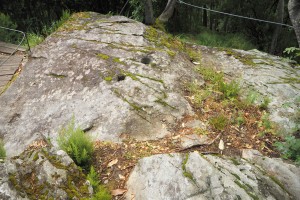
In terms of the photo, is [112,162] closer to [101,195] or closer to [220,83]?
[101,195]

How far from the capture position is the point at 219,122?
139 inches

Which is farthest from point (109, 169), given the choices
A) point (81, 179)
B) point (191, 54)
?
point (191, 54)

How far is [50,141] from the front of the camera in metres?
3.42

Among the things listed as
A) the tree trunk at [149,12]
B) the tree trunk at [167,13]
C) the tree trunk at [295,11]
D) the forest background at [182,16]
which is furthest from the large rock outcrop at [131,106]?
the forest background at [182,16]

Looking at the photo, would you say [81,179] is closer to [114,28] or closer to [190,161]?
[190,161]

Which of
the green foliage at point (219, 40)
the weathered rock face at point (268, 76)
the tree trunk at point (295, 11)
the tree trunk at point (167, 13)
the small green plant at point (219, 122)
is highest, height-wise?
the tree trunk at point (295, 11)

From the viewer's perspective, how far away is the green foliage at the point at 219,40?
820 centimetres

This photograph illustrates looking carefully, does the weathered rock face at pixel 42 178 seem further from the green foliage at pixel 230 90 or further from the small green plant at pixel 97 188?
the green foliage at pixel 230 90

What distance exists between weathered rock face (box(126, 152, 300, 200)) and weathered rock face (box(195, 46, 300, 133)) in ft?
2.79

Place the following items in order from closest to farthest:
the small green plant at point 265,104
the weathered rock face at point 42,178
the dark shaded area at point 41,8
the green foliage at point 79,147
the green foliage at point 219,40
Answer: the weathered rock face at point 42,178 → the green foliage at point 79,147 → the small green plant at point 265,104 → the green foliage at point 219,40 → the dark shaded area at point 41,8

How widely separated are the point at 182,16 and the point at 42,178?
24.0 ft

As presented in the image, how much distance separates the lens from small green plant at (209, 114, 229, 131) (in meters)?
3.51

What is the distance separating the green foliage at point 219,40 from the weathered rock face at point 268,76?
2.49m

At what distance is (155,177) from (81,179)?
717 mm
